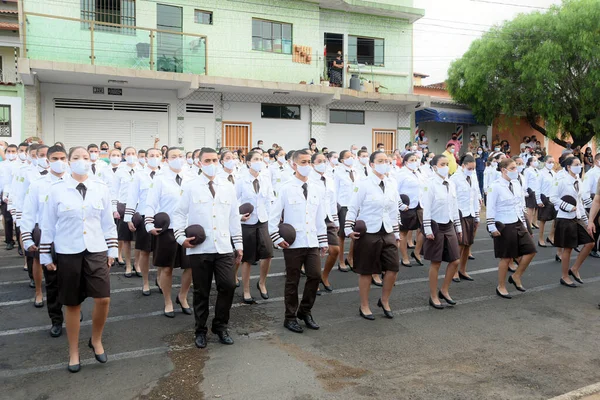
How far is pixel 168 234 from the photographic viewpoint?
677cm

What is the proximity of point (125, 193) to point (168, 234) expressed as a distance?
2947 millimetres

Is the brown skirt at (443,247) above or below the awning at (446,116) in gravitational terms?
below

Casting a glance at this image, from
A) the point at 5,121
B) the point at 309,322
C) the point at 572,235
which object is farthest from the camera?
the point at 5,121

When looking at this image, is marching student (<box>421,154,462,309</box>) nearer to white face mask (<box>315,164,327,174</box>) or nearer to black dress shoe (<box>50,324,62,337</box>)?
white face mask (<box>315,164,327,174</box>)

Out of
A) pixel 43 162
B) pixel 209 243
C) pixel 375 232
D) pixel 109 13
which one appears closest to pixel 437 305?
pixel 375 232

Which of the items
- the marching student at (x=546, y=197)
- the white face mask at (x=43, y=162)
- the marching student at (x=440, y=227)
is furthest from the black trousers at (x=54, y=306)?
the marching student at (x=546, y=197)

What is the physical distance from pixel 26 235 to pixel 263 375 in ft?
9.87

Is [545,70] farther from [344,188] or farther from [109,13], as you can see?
[109,13]

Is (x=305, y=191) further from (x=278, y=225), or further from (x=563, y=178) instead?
(x=563, y=178)

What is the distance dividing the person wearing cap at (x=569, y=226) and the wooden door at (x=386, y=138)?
14926 mm

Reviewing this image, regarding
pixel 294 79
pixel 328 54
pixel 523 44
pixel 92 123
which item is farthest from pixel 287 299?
pixel 523 44

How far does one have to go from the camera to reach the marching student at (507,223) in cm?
775

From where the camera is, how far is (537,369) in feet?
16.7

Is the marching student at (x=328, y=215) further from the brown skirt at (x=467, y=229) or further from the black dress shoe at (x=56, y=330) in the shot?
the black dress shoe at (x=56, y=330)
